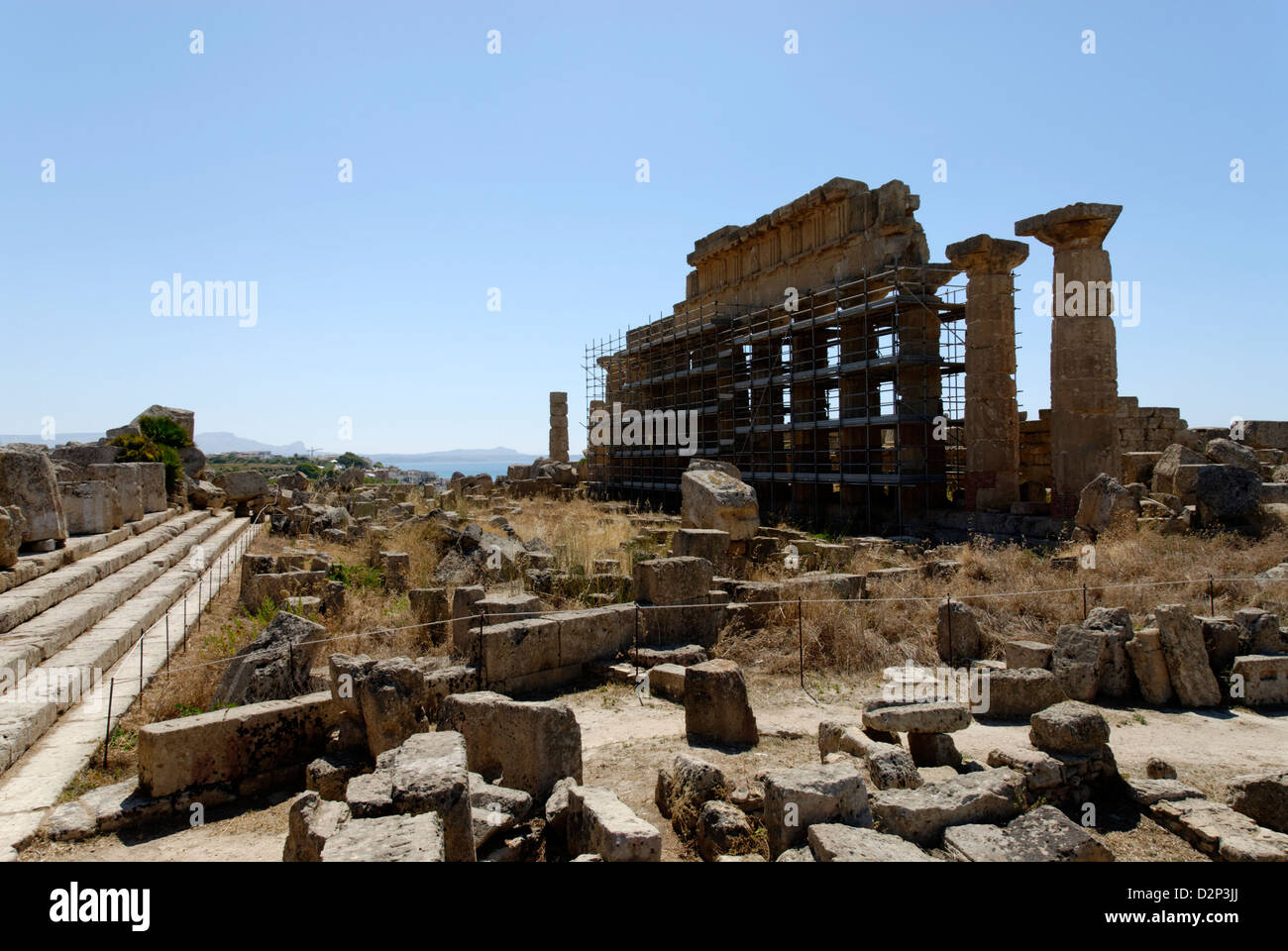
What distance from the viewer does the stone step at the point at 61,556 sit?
778 cm

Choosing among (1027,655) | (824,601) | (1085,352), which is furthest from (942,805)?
(1085,352)

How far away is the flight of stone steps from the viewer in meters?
4.71

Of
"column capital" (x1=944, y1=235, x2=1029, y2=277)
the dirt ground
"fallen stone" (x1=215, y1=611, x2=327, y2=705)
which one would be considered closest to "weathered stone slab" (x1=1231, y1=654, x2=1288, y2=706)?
the dirt ground

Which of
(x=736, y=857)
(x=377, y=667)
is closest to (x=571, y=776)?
(x=736, y=857)

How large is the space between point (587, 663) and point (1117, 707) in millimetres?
4588

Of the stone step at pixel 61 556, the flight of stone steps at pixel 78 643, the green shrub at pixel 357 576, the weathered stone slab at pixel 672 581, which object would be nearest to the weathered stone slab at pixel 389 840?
the flight of stone steps at pixel 78 643

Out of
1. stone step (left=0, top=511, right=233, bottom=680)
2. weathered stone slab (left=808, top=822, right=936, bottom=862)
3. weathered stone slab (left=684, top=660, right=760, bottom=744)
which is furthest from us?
stone step (left=0, top=511, right=233, bottom=680)

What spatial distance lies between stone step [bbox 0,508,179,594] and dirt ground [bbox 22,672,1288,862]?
4.99m

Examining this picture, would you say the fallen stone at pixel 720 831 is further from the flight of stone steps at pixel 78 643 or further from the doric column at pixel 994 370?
the doric column at pixel 994 370

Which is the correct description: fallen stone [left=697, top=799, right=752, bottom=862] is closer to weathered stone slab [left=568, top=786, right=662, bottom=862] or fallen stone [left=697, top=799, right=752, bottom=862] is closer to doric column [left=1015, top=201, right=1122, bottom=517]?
weathered stone slab [left=568, top=786, right=662, bottom=862]

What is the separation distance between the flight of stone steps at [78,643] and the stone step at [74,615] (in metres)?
0.01

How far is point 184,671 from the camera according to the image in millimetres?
6145

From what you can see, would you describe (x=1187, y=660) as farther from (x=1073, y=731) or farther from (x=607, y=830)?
(x=607, y=830)
